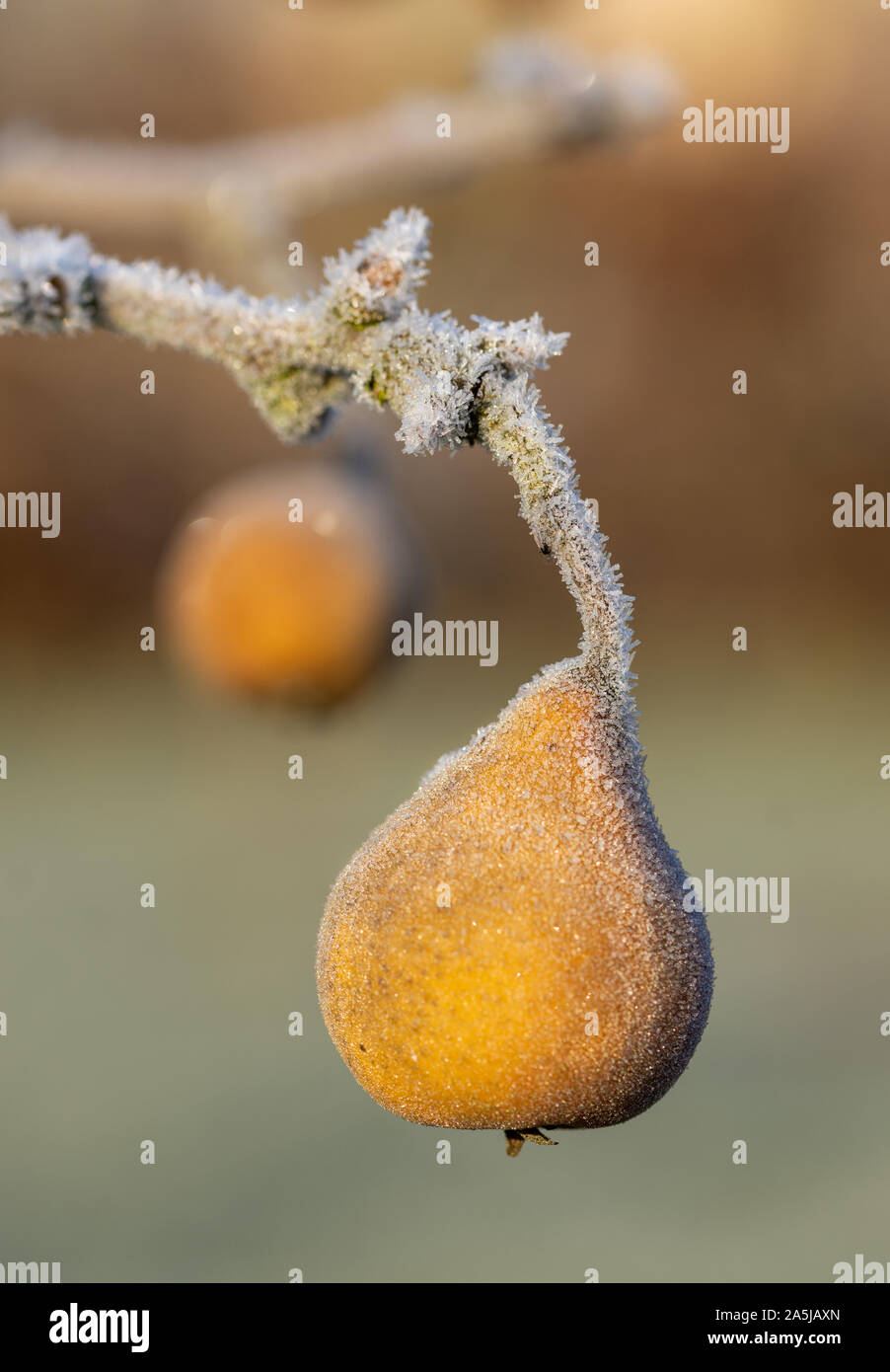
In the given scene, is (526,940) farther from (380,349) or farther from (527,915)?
(380,349)

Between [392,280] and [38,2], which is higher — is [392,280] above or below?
below

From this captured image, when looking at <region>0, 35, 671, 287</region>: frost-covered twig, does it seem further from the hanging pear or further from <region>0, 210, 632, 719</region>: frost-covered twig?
the hanging pear

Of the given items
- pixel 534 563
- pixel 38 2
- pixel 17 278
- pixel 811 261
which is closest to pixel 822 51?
pixel 811 261

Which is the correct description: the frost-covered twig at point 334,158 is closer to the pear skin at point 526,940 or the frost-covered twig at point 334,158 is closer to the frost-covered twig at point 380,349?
the frost-covered twig at point 380,349

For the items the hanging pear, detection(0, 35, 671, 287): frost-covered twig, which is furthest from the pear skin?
detection(0, 35, 671, 287): frost-covered twig

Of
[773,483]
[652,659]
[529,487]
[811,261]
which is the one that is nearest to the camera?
[529,487]

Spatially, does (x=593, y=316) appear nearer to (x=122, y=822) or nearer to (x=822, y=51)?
(x=822, y=51)

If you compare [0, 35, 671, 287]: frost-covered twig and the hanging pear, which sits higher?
[0, 35, 671, 287]: frost-covered twig
